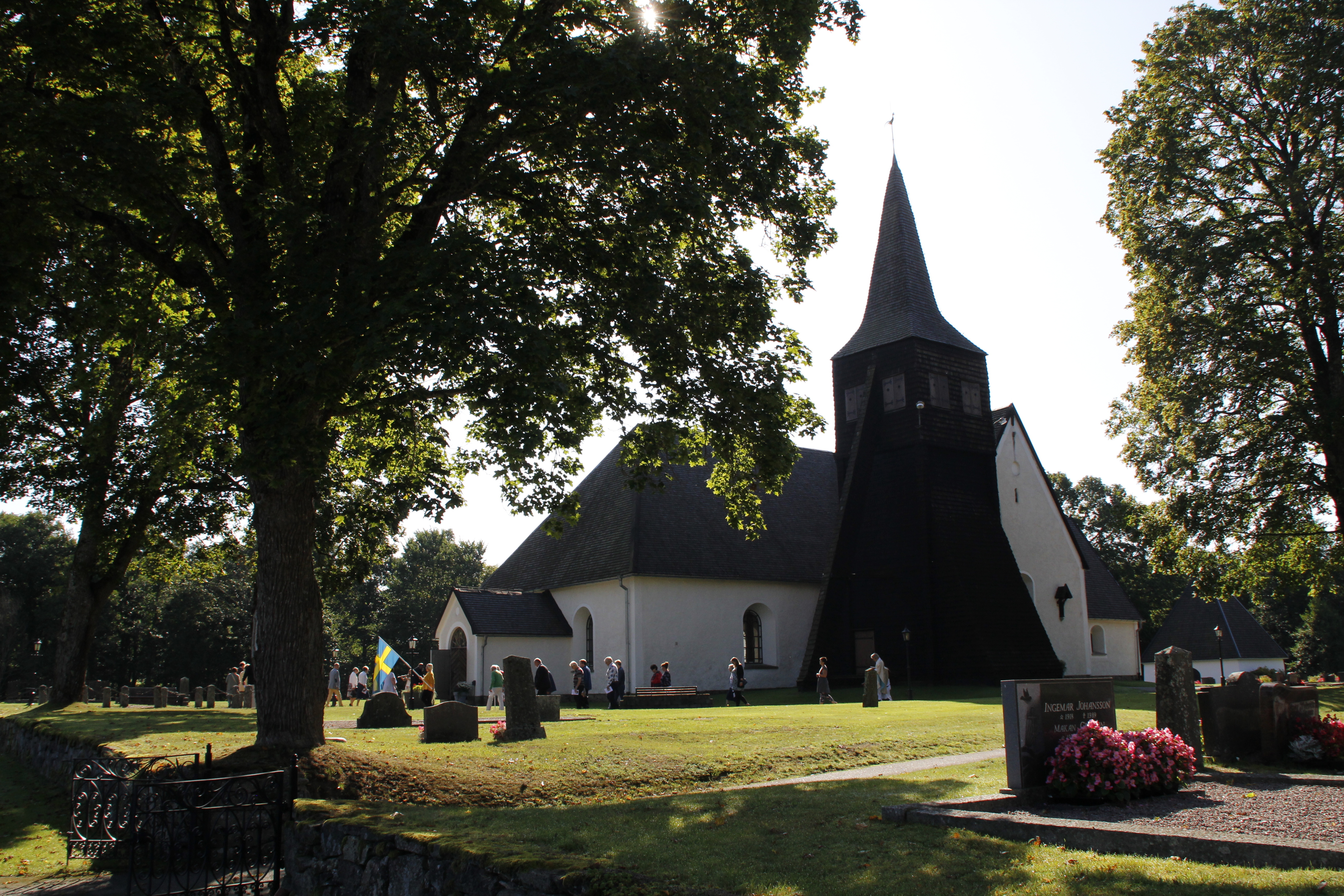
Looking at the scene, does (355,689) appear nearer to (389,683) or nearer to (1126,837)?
(389,683)

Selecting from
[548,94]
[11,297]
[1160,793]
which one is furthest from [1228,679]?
[11,297]

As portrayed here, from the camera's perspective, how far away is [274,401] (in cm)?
1140

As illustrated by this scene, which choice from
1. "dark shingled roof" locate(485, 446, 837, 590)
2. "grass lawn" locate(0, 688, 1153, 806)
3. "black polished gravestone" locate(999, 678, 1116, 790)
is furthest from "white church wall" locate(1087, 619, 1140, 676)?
"black polished gravestone" locate(999, 678, 1116, 790)

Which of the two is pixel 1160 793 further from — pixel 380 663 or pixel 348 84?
pixel 380 663

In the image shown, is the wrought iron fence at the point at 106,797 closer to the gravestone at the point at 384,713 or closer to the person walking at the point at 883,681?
the gravestone at the point at 384,713

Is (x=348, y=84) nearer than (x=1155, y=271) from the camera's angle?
Yes

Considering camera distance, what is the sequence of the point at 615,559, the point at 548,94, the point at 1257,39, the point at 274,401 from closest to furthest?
the point at 274,401 → the point at 548,94 → the point at 1257,39 → the point at 615,559

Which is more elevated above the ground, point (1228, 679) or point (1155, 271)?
point (1155, 271)

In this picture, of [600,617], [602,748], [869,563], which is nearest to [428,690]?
[600,617]

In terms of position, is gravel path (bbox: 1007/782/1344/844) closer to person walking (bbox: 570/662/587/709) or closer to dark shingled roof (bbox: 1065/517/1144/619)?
person walking (bbox: 570/662/587/709)

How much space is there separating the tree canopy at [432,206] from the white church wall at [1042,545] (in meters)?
26.1

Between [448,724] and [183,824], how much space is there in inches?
240

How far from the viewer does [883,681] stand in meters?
29.0

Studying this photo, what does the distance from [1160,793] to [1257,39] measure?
25.5 meters
